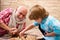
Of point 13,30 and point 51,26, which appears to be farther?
point 13,30

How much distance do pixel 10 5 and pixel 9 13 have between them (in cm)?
91

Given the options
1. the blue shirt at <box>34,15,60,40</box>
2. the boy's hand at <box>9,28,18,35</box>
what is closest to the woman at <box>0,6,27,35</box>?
the boy's hand at <box>9,28,18,35</box>

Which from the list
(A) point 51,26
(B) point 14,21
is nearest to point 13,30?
(B) point 14,21

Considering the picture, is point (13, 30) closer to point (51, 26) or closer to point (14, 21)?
point (14, 21)

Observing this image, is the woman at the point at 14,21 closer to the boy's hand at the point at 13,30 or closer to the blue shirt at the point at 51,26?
the boy's hand at the point at 13,30

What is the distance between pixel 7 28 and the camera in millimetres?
1866

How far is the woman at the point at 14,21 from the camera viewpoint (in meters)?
1.85

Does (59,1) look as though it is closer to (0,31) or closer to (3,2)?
(3,2)

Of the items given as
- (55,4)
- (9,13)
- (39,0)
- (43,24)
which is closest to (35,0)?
(39,0)

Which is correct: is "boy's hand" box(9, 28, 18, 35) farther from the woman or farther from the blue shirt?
the blue shirt

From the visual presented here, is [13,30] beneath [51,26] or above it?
beneath

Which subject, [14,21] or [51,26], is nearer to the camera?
[51,26]

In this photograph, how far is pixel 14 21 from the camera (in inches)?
75.2

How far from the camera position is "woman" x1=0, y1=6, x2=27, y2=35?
1.85m
